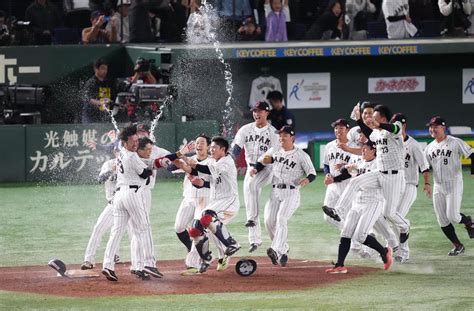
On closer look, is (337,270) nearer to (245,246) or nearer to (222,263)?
(222,263)

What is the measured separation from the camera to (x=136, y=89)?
2036 centimetres

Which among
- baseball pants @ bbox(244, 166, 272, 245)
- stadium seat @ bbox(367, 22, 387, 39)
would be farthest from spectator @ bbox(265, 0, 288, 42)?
baseball pants @ bbox(244, 166, 272, 245)

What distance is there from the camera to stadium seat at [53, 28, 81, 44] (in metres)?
23.1

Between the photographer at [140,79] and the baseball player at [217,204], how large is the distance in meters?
6.81

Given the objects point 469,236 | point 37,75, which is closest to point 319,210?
point 469,236

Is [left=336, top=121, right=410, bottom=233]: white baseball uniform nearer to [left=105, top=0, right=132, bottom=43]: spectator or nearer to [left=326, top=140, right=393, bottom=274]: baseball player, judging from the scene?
[left=326, top=140, right=393, bottom=274]: baseball player

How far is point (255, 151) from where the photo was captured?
1598 centimetres

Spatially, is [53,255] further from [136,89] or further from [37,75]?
[37,75]

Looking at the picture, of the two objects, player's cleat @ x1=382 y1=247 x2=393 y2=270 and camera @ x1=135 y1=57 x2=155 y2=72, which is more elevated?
camera @ x1=135 y1=57 x2=155 y2=72

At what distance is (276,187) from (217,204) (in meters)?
1.02

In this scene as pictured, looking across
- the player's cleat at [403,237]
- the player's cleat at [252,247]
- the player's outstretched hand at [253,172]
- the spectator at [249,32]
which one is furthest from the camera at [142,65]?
the player's cleat at [403,237]

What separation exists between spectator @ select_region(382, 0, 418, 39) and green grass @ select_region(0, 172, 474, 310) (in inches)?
126

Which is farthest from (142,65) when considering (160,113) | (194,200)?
(194,200)

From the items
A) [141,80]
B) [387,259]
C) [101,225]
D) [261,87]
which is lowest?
[387,259]
